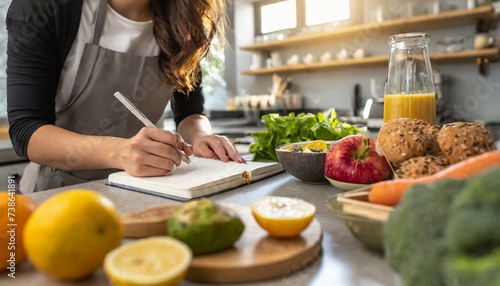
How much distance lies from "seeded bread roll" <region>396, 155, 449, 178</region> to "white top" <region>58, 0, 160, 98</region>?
99 cm

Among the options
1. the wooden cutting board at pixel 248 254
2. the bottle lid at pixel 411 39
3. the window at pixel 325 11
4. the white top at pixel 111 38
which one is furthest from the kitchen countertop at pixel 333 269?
the window at pixel 325 11

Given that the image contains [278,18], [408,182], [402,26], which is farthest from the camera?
[278,18]

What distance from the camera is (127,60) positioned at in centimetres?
130

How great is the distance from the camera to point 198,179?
869 millimetres

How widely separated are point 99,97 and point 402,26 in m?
2.42

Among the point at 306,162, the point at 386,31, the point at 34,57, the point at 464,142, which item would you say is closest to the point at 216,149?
the point at 306,162

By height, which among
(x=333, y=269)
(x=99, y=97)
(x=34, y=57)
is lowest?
(x=333, y=269)

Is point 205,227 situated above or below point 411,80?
below

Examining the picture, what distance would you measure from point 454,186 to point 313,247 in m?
0.19

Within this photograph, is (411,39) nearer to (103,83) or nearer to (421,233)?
(421,233)

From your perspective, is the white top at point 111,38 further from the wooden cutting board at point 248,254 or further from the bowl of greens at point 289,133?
the wooden cutting board at point 248,254

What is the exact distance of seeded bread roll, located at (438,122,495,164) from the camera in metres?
0.63

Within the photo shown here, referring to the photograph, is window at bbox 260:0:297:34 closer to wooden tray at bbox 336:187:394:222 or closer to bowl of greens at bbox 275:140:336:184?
bowl of greens at bbox 275:140:336:184

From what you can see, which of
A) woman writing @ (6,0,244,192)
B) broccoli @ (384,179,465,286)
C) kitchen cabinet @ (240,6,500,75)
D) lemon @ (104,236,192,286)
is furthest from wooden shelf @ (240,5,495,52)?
lemon @ (104,236,192,286)
